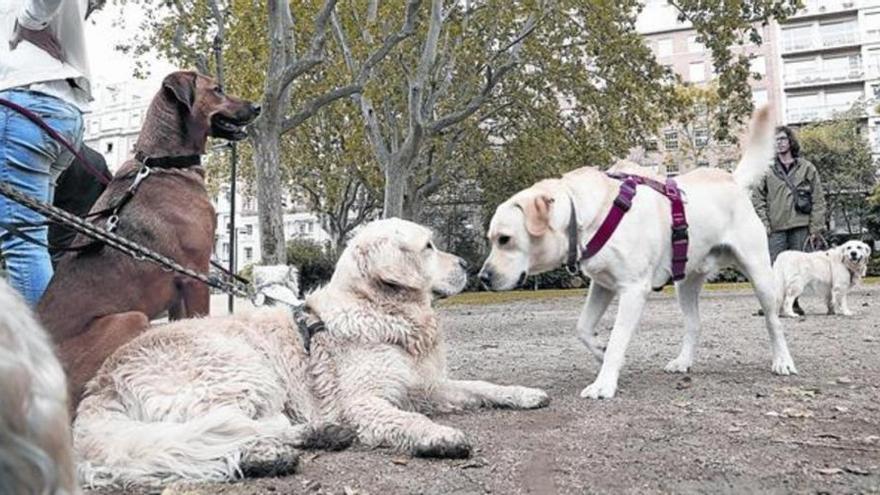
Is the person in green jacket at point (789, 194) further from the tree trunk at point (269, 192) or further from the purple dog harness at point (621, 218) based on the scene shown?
the tree trunk at point (269, 192)

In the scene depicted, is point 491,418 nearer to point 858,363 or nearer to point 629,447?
point 629,447

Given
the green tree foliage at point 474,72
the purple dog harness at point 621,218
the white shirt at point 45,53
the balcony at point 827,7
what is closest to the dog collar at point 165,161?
the white shirt at point 45,53

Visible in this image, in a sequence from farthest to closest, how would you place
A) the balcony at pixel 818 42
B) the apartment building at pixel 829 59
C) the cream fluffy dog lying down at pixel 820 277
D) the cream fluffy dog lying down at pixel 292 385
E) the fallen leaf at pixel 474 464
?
the balcony at pixel 818 42 < the apartment building at pixel 829 59 < the cream fluffy dog lying down at pixel 820 277 < the fallen leaf at pixel 474 464 < the cream fluffy dog lying down at pixel 292 385

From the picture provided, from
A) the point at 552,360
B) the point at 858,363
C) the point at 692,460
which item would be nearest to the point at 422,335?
the point at 692,460

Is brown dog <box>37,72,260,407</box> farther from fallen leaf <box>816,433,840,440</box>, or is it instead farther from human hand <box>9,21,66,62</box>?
fallen leaf <box>816,433,840,440</box>

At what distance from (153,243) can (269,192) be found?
7.89m

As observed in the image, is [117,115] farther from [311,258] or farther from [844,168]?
[844,168]

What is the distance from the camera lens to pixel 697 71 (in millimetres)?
66875

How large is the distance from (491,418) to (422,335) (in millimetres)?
610

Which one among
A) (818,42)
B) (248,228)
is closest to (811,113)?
(818,42)

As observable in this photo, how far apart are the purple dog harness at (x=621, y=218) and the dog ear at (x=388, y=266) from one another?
1.29 metres

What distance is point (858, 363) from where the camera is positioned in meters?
5.93

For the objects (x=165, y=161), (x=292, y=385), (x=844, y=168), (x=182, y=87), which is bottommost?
(x=292, y=385)

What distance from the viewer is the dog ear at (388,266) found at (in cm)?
401
